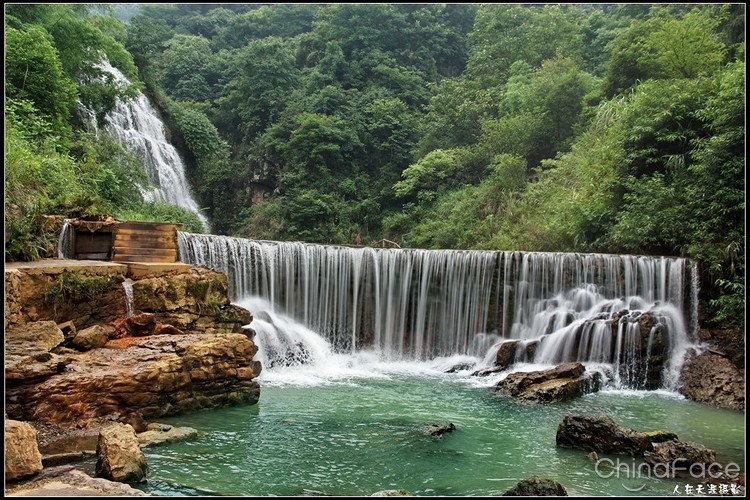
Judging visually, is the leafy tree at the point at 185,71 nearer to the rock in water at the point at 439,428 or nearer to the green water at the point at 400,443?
the green water at the point at 400,443

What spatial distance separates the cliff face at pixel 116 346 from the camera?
702 centimetres

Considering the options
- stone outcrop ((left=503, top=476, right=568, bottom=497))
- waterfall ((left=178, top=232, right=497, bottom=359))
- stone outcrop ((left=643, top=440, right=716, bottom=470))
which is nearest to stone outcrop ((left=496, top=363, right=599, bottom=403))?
stone outcrop ((left=643, top=440, right=716, bottom=470))

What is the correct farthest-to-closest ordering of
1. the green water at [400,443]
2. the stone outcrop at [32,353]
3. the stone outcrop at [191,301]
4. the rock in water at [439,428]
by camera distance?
the stone outcrop at [191,301] → the rock in water at [439,428] → the stone outcrop at [32,353] → the green water at [400,443]

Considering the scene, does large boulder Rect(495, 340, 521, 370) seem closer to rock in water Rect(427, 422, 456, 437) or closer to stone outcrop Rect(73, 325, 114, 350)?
rock in water Rect(427, 422, 456, 437)

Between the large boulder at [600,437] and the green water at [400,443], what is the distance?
0.14 m

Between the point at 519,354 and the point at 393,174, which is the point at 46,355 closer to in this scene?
the point at 519,354

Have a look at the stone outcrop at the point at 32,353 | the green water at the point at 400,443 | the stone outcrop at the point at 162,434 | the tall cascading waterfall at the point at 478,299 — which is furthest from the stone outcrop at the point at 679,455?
the stone outcrop at the point at 32,353

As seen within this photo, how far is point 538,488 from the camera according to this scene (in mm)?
5500

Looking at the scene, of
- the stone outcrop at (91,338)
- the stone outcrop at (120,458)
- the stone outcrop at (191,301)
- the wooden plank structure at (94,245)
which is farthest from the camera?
the wooden plank structure at (94,245)

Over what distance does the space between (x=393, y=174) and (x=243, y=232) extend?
314 inches

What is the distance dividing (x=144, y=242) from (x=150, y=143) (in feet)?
42.6

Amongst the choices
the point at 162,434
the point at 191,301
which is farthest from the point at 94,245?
the point at 162,434

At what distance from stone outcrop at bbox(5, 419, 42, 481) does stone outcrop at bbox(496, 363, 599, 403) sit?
756cm

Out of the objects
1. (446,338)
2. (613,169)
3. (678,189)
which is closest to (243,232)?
(446,338)
